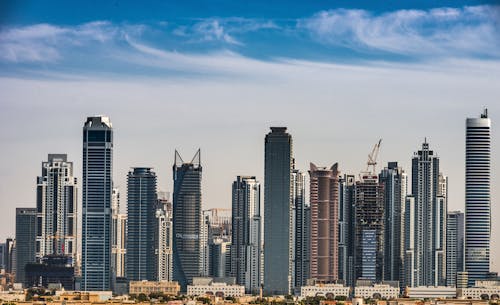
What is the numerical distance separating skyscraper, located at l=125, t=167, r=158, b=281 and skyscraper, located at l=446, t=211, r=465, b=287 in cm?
505

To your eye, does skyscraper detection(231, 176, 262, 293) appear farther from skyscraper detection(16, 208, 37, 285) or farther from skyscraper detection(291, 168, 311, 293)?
skyscraper detection(16, 208, 37, 285)

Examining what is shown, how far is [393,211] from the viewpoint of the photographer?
27.3 metres

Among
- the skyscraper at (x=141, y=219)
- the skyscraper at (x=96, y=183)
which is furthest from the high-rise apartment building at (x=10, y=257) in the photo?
the skyscraper at (x=141, y=219)

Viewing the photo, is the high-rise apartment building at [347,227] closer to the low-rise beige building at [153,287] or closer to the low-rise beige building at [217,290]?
the low-rise beige building at [217,290]

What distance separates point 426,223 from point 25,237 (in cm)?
698

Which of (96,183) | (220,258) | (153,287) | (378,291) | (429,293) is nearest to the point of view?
(429,293)

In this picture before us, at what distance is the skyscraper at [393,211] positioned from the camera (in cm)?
2622

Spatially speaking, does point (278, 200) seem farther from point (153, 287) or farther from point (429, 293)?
point (429, 293)

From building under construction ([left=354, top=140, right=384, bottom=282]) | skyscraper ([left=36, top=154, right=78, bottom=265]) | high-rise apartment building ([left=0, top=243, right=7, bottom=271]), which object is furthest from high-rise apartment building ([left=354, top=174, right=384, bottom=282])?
high-rise apartment building ([left=0, top=243, right=7, bottom=271])

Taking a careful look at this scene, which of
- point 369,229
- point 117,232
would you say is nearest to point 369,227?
point 369,229

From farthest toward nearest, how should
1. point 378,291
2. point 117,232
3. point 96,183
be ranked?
point 117,232
point 96,183
point 378,291

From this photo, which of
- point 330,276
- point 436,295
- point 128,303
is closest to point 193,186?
point 330,276

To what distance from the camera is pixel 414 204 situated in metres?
26.9

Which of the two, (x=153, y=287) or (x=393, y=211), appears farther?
(x=393, y=211)
